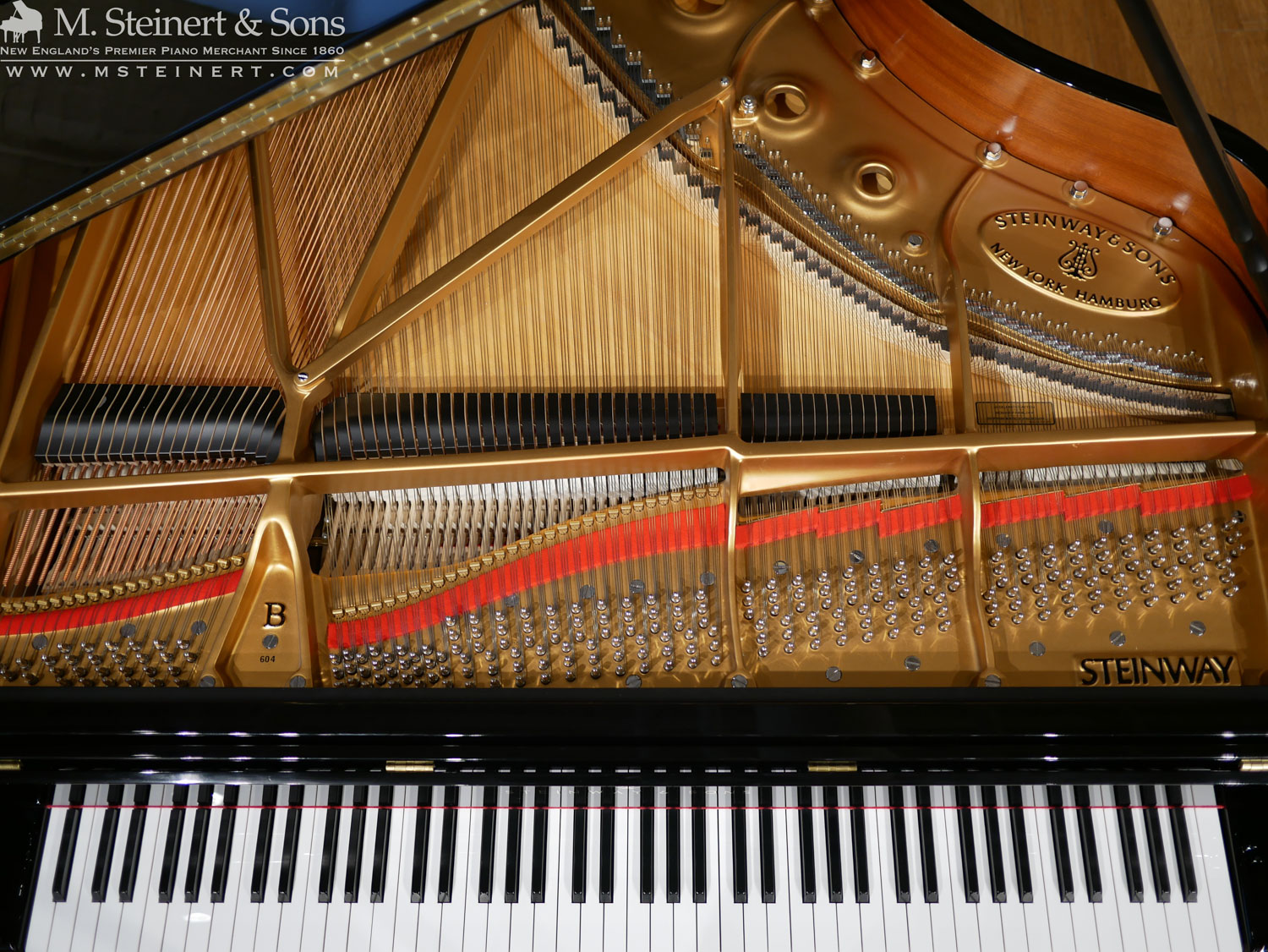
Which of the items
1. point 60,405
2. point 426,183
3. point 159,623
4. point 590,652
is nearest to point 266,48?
point 426,183

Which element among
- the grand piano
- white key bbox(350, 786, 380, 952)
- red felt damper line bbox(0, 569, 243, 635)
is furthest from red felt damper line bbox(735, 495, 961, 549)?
red felt damper line bbox(0, 569, 243, 635)

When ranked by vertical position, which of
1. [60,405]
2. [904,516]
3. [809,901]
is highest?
[60,405]

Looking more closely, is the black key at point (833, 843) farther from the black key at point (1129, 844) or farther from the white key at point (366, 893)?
the white key at point (366, 893)

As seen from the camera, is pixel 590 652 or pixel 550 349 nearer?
pixel 590 652

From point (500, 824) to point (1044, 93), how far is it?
7.15ft

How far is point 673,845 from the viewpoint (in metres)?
2.13

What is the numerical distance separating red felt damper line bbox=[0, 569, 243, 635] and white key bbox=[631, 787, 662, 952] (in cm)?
103

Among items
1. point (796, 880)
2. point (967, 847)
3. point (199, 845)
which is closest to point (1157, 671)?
point (967, 847)

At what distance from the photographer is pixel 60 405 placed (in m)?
2.50

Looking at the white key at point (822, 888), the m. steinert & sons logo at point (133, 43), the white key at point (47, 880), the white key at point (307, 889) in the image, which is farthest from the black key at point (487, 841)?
the m. steinert & sons logo at point (133, 43)

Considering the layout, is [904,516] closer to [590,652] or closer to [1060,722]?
[1060,722]

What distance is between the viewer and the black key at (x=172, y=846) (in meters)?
2.14

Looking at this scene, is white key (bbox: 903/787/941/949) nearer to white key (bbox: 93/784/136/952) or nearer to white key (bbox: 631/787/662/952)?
white key (bbox: 631/787/662/952)

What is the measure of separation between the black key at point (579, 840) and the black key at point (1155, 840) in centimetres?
117
